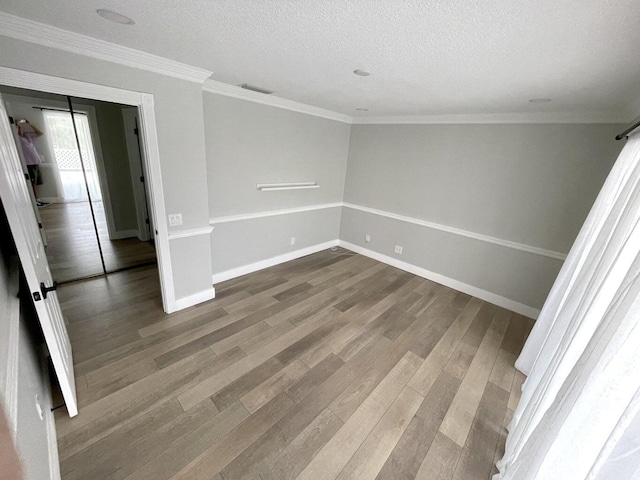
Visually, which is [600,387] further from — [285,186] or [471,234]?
[285,186]

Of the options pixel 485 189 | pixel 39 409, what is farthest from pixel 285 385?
pixel 485 189

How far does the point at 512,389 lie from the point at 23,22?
13.8 ft

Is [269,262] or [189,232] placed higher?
[189,232]

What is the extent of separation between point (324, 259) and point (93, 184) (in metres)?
3.77

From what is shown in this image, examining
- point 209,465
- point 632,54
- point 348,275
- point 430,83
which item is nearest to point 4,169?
point 209,465

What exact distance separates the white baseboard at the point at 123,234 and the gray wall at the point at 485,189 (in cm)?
399

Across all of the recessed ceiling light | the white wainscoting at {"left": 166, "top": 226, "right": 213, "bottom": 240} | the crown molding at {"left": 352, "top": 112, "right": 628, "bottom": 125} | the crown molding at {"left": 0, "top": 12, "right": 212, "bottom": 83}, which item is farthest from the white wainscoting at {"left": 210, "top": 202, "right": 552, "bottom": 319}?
the recessed ceiling light

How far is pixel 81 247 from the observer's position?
3.92m

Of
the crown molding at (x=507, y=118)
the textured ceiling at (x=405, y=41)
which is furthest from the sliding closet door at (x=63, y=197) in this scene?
the crown molding at (x=507, y=118)

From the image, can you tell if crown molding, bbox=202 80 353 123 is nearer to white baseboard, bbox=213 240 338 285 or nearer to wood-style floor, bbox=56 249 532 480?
white baseboard, bbox=213 240 338 285

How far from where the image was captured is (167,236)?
2516mm

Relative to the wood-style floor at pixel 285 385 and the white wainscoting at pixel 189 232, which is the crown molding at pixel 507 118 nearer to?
the wood-style floor at pixel 285 385

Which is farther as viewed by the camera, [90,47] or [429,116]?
[429,116]

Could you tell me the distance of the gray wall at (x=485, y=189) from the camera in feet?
9.00
